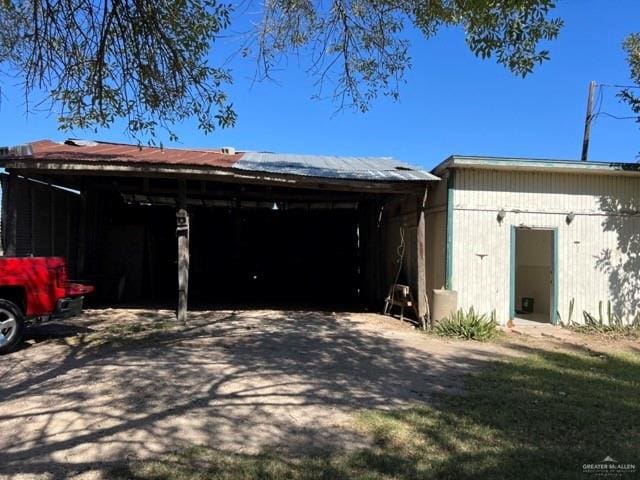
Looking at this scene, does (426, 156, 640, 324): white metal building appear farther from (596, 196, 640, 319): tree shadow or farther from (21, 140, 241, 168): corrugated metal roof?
(21, 140, 241, 168): corrugated metal roof

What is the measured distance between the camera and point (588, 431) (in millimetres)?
4613

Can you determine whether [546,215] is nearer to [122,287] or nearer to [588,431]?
[588,431]

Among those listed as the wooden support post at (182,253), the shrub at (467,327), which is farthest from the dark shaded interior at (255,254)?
the shrub at (467,327)

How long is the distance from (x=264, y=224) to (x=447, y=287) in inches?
360

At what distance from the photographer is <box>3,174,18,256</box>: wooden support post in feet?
32.5

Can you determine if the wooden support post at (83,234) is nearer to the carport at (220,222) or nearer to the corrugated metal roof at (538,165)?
the carport at (220,222)

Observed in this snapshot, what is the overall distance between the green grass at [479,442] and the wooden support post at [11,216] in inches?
297

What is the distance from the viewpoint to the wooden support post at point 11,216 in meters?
9.90

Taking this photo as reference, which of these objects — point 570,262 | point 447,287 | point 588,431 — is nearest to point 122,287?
point 447,287

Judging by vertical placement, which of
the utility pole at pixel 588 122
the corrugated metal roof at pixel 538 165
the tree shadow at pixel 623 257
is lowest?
the tree shadow at pixel 623 257

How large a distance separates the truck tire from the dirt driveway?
228 millimetres

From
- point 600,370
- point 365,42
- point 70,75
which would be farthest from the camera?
point 600,370

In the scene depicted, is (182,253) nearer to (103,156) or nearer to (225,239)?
(103,156)

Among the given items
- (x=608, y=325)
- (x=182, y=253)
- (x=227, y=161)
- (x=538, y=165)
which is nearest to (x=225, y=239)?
(x=227, y=161)
